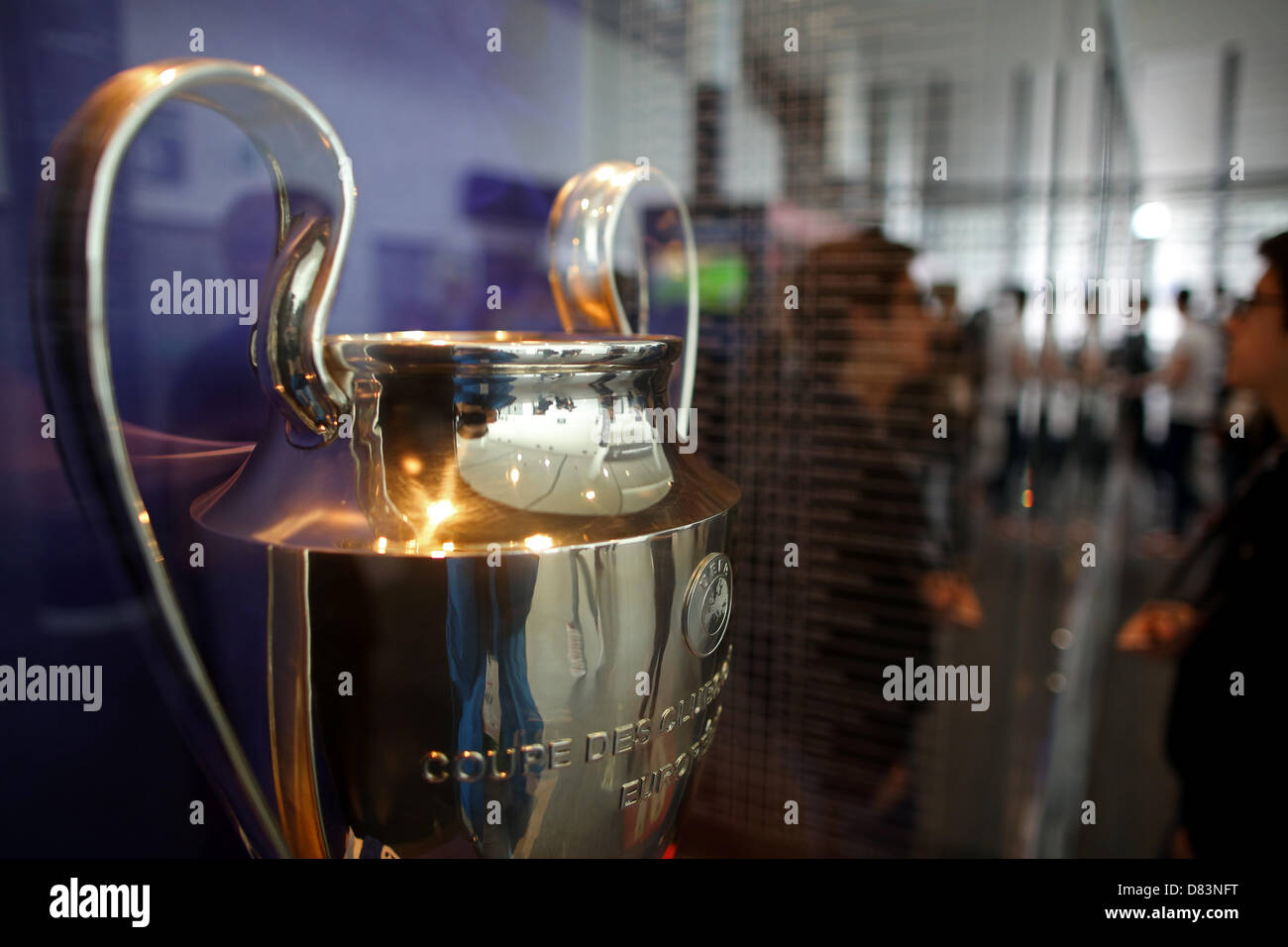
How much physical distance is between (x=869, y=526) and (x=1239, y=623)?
453mm

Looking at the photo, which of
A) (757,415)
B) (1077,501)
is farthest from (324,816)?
(1077,501)

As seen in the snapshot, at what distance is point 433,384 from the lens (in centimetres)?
35

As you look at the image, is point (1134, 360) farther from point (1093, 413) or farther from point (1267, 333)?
point (1267, 333)

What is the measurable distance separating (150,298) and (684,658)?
38 cm

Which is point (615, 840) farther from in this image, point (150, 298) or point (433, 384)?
point (150, 298)

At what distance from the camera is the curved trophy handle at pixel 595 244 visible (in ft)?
1.74

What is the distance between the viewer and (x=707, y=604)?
0.40 meters

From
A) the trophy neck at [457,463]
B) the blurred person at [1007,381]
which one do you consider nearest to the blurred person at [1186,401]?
the blurred person at [1007,381]

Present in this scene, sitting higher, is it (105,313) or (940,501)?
(105,313)

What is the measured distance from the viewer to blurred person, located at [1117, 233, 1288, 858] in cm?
89

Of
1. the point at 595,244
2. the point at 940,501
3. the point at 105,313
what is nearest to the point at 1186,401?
the point at 940,501
